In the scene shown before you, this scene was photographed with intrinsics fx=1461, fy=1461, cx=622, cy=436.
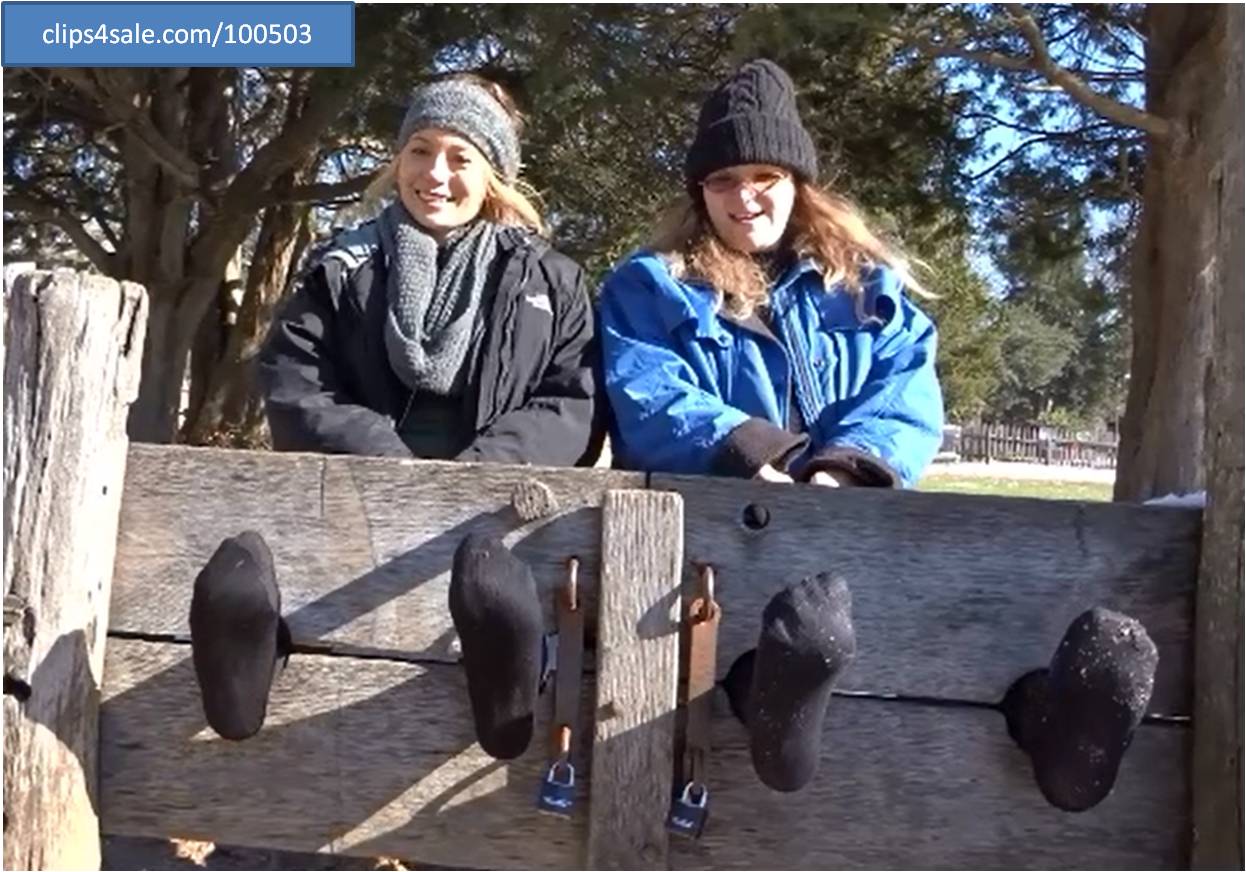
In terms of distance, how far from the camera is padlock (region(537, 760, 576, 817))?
5.94 feet

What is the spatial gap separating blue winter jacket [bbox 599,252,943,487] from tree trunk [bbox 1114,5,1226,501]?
2.86m

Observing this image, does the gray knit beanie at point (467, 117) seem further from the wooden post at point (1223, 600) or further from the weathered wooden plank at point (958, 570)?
the wooden post at point (1223, 600)

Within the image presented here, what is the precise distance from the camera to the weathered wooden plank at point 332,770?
187cm

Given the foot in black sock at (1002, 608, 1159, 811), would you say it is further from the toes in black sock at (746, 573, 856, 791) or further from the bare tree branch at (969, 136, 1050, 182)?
the bare tree branch at (969, 136, 1050, 182)

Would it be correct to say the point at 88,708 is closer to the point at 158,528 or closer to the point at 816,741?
the point at 158,528

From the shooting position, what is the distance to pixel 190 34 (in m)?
5.77

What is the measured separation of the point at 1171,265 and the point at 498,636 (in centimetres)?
460

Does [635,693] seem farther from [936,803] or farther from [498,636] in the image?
[936,803]

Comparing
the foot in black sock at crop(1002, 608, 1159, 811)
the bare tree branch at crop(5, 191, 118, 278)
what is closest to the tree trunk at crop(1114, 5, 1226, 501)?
the foot in black sock at crop(1002, 608, 1159, 811)

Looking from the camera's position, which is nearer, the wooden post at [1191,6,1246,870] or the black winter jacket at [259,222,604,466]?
the wooden post at [1191,6,1246,870]

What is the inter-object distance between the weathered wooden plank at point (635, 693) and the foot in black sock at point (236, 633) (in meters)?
0.41

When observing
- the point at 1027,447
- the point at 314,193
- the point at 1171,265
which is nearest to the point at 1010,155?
the point at 1171,265

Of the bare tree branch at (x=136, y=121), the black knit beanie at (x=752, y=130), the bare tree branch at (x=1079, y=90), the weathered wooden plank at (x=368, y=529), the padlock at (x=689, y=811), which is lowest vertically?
the padlock at (x=689, y=811)

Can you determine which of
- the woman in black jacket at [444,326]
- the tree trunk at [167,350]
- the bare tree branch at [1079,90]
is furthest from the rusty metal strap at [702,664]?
the tree trunk at [167,350]
